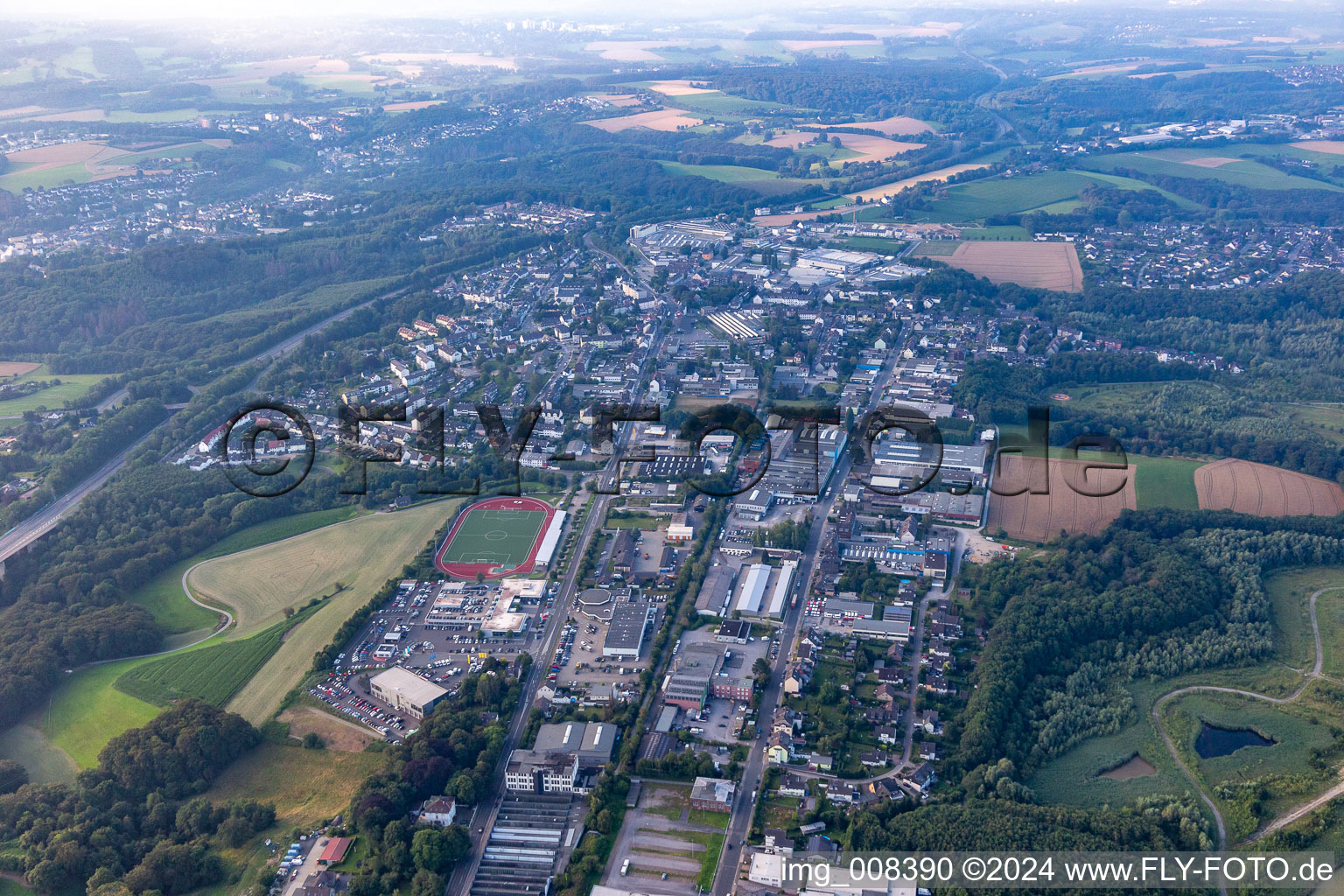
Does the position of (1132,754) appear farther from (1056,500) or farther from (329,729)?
(329,729)

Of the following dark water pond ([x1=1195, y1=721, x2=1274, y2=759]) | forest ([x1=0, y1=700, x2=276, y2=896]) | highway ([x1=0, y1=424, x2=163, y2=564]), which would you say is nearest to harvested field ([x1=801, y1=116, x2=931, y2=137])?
highway ([x1=0, y1=424, x2=163, y2=564])

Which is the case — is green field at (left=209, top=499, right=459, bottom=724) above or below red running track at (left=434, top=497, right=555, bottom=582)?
below

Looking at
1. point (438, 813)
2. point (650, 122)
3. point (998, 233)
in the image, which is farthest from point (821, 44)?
point (438, 813)

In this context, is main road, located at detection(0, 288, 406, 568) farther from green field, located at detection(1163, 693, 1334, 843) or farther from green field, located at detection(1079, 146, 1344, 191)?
green field, located at detection(1079, 146, 1344, 191)

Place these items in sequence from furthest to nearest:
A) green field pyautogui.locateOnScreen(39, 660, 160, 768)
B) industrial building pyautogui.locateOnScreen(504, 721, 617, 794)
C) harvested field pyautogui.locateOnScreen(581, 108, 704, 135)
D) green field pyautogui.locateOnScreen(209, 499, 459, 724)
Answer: harvested field pyautogui.locateOnScreen(581, 108, 704, 135) → green field pyautogui.locateOnScreen(209, 499, 459, 724) → green field pyautogui.locateOnScreen(39, 660, 160, 768) → industrial building pyautogui.locateOnScreen(504, 721, 617, 794)

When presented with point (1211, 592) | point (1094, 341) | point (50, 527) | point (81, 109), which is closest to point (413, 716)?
point (50, 527)

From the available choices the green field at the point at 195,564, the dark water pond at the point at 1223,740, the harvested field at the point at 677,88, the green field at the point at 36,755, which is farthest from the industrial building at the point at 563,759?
the harvested field at the point at 677,88

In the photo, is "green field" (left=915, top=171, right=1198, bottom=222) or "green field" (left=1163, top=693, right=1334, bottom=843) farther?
"green field" (left=915, top=171, right=1198, bottom=222)

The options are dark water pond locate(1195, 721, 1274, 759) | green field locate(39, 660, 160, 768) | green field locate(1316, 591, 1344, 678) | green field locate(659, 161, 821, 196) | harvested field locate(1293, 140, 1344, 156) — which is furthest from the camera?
harvested field locate(1293, 140, 1344, 156)

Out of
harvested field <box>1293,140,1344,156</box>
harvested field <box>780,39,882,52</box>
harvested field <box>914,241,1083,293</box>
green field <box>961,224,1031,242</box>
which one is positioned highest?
harvested field <box>780,39,882,52</box>
